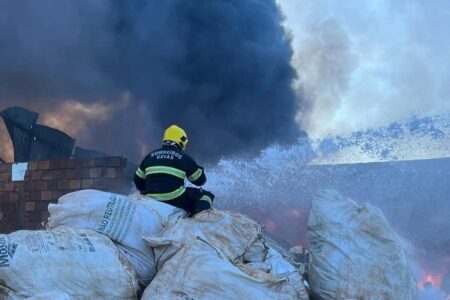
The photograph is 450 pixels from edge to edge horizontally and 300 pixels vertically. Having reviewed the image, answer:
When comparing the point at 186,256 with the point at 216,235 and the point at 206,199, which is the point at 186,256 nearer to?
the point at 216,235

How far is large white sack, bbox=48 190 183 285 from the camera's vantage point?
2600mm

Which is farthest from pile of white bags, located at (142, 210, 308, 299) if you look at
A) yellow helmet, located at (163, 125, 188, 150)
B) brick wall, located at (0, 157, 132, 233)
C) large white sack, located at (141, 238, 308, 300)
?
brick wall, located at (0, 157, 132, 233)

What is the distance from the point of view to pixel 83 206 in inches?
108

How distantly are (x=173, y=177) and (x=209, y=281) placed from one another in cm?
139

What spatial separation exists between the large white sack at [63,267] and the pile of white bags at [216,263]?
16cm

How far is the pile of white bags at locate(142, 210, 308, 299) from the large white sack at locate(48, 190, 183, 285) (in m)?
0.12

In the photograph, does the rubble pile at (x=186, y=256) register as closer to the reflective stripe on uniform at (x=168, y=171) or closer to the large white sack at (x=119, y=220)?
the large white sack at (x=119, y=220)

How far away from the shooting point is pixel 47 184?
6.17 m

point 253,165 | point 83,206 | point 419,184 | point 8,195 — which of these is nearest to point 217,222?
point 83,206

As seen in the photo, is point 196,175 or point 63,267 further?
point 196,175

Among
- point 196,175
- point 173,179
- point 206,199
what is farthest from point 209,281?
point 196,175

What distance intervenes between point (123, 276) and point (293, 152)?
8.39 m

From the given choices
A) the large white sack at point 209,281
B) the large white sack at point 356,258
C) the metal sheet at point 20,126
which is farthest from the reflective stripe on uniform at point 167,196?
the metal sheet at point 20,126

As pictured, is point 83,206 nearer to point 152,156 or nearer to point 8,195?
point 152,156
